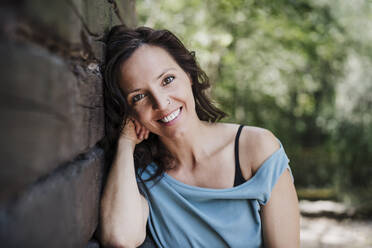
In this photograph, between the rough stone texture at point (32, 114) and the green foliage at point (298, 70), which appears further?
the green foliage at point (298, 70)

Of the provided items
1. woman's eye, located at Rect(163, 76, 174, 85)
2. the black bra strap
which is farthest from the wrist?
the black bra strap

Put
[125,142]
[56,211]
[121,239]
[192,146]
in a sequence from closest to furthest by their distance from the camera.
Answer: [56,211]
[121,239]
[125,142]
[192,146]

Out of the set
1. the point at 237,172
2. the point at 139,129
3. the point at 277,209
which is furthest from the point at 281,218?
the point at 139,129

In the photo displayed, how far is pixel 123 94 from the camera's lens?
1.91 metres

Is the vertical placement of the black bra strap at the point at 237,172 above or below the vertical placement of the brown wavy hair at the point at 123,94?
below

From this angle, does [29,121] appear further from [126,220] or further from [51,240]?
[126,220]

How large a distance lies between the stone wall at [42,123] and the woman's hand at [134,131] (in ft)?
2.65

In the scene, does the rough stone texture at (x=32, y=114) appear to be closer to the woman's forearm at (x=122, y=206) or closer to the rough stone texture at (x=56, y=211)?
the rough stone texture at (x=56, y=211)

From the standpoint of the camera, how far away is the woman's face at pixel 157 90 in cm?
187

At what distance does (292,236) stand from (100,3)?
55.2 inches

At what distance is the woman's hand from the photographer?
2025 millimetres

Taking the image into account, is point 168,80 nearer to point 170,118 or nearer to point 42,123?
point 170,118

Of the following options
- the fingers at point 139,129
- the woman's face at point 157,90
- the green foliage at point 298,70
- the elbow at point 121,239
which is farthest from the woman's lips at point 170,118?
the green foliage at point 298,70

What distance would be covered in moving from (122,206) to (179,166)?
0.52 meters
